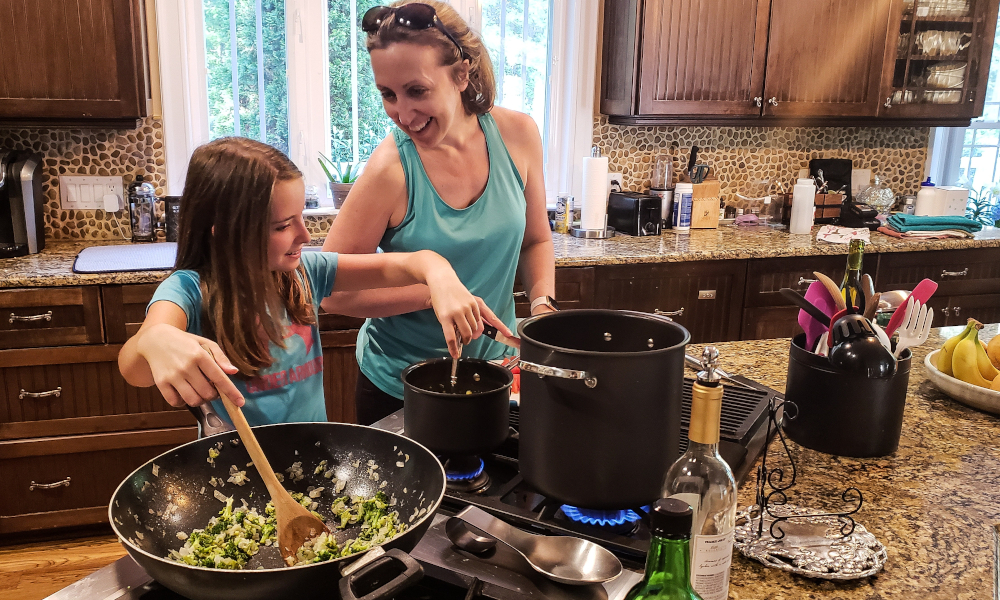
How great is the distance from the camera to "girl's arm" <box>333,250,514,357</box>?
1.12 metres

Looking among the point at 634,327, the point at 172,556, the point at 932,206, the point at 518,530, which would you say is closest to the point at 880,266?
the point at 932,206

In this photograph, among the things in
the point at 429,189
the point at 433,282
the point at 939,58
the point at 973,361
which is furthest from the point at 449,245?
the point at 939,58

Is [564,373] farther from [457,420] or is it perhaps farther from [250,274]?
[250,274]

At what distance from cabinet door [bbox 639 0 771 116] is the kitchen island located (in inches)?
74.6

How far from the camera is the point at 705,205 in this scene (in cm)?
355

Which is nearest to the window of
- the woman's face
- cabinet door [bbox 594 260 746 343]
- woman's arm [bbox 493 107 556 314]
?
cabinet door [bbox 594 260 746 343]

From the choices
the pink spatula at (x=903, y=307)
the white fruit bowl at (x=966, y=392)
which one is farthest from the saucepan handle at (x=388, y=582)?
the white fruit bowl at (x=966, y=392)

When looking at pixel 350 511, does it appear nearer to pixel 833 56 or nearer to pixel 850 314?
pixel 850 314

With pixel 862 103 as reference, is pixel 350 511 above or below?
below

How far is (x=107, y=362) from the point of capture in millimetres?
2391

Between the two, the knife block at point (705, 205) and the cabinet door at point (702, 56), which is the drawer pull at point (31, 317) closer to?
the cabinet door at point (702, 56)

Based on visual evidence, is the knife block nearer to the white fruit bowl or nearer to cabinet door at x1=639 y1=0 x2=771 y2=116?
cabinet door at x1=639 y1=0 x2=771 y2=116

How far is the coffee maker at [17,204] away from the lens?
249cm

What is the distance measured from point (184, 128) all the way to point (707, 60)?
7.17 ft
